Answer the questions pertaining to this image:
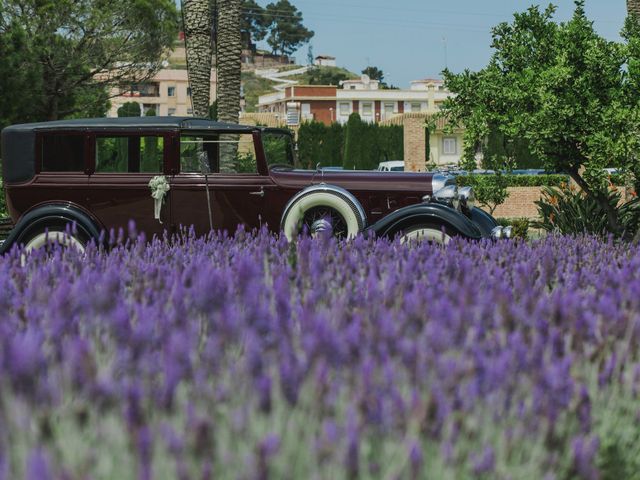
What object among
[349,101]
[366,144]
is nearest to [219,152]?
[366,144]

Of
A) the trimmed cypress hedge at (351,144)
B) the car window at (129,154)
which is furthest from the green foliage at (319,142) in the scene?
the car window at (129,154)

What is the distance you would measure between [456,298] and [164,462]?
5.24 ft

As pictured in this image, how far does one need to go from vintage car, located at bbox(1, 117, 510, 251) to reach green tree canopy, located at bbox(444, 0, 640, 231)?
166 centimetres

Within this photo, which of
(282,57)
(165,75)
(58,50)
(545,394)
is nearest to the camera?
(545,394)

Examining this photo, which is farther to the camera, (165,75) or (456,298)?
(165,75)

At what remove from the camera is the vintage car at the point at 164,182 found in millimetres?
10156

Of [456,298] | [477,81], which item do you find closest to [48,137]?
[477,81]

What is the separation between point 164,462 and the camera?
2.08 m

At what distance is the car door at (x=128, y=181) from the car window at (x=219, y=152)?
27 cm

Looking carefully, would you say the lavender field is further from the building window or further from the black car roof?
the building window

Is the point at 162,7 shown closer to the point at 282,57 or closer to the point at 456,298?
the point at 456,298

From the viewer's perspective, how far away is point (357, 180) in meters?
10.4

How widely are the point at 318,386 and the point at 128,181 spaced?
829 cm

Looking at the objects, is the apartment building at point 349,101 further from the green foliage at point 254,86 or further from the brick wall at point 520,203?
the brick wall at point 520,203
